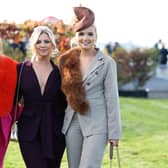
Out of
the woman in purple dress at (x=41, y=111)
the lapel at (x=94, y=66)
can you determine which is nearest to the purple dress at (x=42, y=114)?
the woman in purple dress at (x=41, y=111)

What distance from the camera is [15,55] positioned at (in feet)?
56.5

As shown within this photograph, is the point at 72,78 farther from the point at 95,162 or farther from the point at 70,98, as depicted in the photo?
the point at 95,162

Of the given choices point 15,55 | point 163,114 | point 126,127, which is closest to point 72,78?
point 126,127

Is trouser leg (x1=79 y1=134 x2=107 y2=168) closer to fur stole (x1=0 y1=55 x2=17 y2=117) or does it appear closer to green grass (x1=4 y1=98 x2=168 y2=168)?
fur stole (x1=0 y1=55 x2=17 y2=117)

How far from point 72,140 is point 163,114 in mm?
10625

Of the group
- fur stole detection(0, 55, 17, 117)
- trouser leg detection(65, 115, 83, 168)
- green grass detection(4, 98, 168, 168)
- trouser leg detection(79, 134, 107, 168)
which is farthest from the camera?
green grass detection(4, 98, 168, 168)

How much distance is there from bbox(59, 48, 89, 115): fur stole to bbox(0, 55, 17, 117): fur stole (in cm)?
47

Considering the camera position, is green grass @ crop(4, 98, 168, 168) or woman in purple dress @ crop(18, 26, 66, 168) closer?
woman in purple dress @ crop(18, 26, 66, 168)

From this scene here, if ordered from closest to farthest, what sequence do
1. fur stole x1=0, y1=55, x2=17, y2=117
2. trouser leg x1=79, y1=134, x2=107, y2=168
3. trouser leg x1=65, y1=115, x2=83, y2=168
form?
trouser leg x1=79, y1=134, x2=107, y2=168 < trouser leg x1=65, y1=115, x2=83, y2=168 < fur stole x1=0, y1=55, x2=17, y2=117

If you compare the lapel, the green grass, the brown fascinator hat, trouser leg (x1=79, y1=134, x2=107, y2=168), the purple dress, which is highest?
the brown fascinator hat

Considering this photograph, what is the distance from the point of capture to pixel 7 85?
→ 5117mm

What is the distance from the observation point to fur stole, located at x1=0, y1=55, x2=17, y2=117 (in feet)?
16.7

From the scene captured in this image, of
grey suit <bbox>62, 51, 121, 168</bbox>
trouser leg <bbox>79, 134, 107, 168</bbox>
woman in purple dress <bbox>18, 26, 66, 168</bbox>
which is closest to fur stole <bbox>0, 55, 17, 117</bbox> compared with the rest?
woman in purple dress <bbox>18, 26, 66, 168</bbox>

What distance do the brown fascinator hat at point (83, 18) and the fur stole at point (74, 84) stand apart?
0.74 feet
